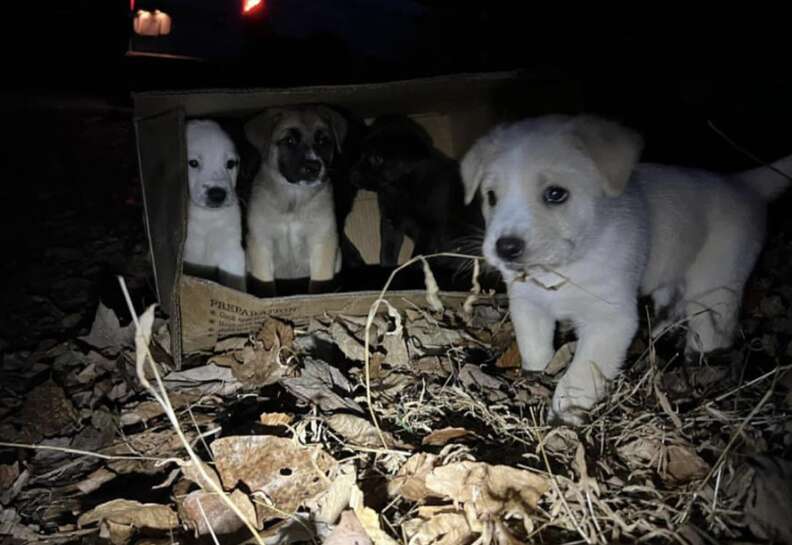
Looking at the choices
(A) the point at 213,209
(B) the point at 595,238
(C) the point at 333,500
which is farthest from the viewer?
(A) the point at 213,209

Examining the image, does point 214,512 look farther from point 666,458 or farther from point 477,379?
point 666,458

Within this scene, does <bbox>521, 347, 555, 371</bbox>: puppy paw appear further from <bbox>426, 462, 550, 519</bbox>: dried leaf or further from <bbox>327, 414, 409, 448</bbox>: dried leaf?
<bbox>426, 462, 550, 519</bbox>: dried leaf

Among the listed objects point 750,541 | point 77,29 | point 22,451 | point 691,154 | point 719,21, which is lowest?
point 22,451

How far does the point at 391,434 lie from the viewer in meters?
2.61

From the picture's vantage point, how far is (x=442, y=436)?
255 centimetres

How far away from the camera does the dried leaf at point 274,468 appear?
223 cm

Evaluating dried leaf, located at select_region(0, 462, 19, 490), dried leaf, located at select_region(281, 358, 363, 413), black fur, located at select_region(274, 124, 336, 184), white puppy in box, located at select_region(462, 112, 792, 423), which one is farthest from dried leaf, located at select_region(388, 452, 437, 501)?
black fur, located at select_region(274, 124, 336, 184)

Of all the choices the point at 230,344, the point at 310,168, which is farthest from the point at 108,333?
the point at 310,168

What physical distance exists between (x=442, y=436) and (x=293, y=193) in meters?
2.58

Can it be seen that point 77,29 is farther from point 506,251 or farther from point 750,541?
point 750,541

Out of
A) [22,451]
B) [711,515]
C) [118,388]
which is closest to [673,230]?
[711,515]

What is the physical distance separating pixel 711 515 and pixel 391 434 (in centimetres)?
110

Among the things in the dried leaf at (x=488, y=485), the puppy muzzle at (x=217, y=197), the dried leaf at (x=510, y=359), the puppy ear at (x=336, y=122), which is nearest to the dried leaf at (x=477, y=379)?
the dried leaf at (x=510, y=359)

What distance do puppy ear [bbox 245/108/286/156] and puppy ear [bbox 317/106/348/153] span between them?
0.93 feet
